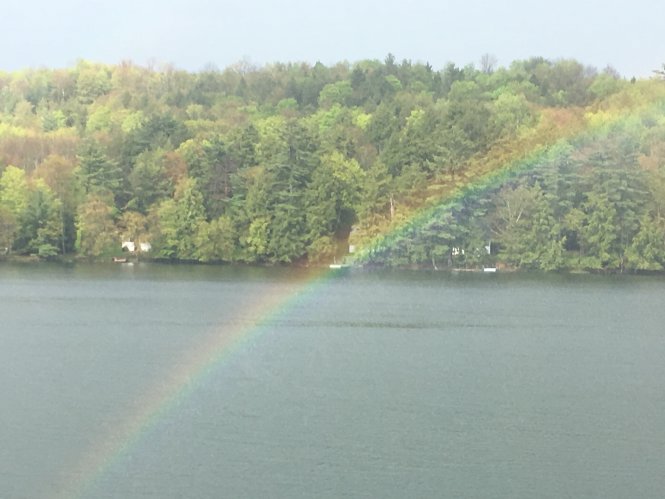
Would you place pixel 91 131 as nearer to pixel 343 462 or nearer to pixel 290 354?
pixel 290 354

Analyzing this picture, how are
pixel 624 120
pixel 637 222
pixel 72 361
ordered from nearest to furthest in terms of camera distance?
pixel 72 361 → pixel 637 222 → pixel 624 120

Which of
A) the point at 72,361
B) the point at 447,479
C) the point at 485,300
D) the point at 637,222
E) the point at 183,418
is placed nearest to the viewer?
the point at 447,479

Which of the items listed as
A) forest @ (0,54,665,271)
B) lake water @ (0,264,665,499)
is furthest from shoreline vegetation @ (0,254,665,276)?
lake water @ (0,264,665,499)

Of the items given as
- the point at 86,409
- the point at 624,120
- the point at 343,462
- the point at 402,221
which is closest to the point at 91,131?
the point at 402,221

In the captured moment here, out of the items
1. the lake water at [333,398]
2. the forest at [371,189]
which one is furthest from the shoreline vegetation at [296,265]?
the lake water at [333,398]

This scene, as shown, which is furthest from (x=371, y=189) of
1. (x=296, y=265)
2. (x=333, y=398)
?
(x=333, y=398)

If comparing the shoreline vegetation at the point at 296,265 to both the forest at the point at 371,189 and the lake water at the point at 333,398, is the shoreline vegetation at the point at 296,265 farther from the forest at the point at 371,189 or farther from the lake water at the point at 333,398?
the lake water at the point at 333,398

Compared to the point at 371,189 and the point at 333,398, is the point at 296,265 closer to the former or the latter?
the point at 371,189
